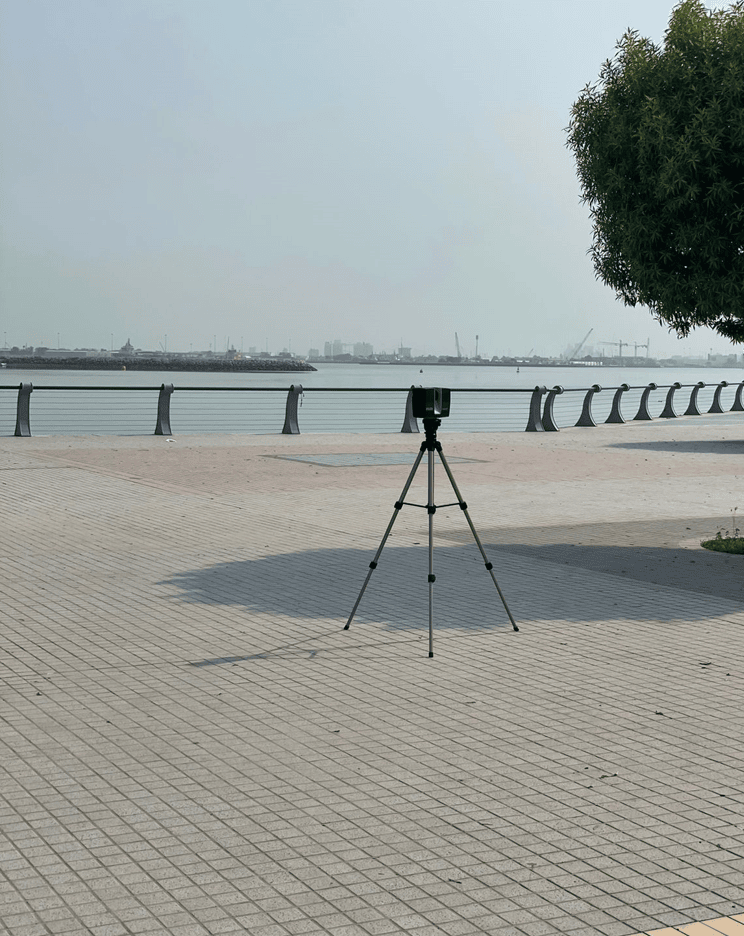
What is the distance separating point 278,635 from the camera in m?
7.53

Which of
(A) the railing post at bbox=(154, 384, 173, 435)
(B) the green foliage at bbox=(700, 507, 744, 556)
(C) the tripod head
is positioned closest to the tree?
(B) the green foliage at bbox=(700, 507, 744, 556)

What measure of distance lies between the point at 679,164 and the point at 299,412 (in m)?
96.8

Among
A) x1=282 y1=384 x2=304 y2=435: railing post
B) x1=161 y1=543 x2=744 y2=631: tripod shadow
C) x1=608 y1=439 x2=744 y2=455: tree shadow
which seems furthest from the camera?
x1=282 y1=384 x2=304 y2=435: railing post

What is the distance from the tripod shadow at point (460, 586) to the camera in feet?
27.1

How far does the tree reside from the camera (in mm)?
10695

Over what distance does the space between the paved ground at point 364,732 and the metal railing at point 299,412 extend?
3290 mm

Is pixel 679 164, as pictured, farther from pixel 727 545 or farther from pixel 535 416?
pixel 535 416

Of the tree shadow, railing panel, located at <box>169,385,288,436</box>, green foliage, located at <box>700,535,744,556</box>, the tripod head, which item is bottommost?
railing panel, located at <box>169,385,288,436</box>

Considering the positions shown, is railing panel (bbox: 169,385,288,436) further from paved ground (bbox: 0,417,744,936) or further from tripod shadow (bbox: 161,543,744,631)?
paved ground (bbox: 0,417,744,936)

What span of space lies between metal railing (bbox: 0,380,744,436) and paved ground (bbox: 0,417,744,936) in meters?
3.29

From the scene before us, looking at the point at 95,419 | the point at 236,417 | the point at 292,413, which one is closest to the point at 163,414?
the point at 292,413

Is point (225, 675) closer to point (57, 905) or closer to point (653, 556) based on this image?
point (57, 905)

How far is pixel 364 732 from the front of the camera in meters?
5.58

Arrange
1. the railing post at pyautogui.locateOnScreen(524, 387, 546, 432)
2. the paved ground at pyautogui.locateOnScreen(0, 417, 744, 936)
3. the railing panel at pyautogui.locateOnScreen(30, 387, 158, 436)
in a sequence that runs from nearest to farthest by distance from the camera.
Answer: the paved ground at pyautogui.locateOnScreen(0, 417, 744, 936) → the railing post at pyautogui.locateOnScreen(524, 387, 546, 432) → the railing panel at pyautogui.locateOnScreen(30, 387, 158, 436)
